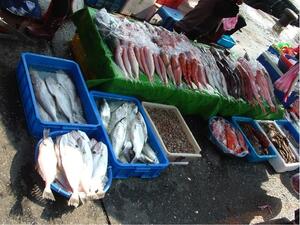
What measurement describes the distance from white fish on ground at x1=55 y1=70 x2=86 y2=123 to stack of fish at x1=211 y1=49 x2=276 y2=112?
2.59 meters

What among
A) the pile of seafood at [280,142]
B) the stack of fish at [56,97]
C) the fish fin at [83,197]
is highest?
the pile of seafood at [280,142]

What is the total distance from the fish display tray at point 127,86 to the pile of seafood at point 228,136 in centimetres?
19

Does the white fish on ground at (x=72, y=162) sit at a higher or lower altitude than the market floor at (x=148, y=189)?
higher

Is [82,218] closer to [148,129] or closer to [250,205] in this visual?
[148,129]

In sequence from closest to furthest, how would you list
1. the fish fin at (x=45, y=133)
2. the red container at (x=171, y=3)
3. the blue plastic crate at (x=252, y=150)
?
the fish fin at (x=45, y=133), the blue plastic crate at (x=252, y=150), the red container at (x=171, y=3)

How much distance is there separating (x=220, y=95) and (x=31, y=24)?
2.92 meters

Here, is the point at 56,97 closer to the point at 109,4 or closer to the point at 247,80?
the point at 109,4

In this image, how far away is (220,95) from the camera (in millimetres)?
5926

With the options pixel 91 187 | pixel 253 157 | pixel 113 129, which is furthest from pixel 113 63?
pixel 253 157

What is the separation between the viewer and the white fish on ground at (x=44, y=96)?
435cm

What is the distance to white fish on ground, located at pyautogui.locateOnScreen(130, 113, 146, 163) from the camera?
461 cm

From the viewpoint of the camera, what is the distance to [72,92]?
15.7 ft

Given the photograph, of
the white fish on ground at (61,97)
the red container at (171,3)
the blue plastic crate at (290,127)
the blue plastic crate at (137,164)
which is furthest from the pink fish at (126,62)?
the blue plastic crate at (290,127)

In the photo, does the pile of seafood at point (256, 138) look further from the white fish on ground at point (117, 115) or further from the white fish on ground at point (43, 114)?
the white fish on ground at point (43, 114)
